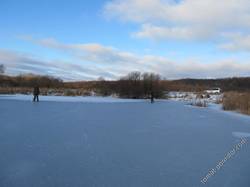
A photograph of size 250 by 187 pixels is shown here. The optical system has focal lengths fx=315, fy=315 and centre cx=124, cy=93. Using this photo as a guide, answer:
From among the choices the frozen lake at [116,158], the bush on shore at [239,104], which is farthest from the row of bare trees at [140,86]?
the frozen lake at [116,158]

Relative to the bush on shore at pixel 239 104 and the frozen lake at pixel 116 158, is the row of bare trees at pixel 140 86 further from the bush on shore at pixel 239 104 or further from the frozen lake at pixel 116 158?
the frozen lake at pixel 116 158

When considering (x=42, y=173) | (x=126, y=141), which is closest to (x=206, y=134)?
(x=126, y=141)

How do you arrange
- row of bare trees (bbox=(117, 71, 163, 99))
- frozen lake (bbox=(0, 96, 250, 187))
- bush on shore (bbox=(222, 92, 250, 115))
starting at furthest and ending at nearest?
1. row of bare trees (bbox=(117, 71, 163, 99))
2. bush on shore (bbox=(222, 92, 250, 115))
3. frozen lake (bbox=(0, 96, 250, 187))

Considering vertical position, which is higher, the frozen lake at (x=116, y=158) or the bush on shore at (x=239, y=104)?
the bush on shore at (x=239, y=104)

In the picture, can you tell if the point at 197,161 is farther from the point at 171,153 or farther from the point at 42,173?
the point at 42,173

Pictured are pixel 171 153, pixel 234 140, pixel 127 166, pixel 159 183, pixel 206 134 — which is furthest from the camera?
pixel 206 134

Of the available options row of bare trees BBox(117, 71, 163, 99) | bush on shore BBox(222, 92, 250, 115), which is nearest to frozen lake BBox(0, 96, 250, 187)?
bush on shore BBox(222, 92, 250, 115)

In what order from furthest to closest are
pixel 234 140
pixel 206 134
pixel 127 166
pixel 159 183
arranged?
pixel 206 134 → pixel 234 140 → pixel 127 166 → pixel 159 183

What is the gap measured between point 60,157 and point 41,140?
1443 mm

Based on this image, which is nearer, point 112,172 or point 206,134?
point 112,172

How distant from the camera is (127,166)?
4199mm

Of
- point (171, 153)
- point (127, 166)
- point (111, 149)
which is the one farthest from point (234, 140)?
point (127, 166)

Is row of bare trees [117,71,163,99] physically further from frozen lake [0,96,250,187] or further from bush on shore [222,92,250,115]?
frozen lake [0,96,250,187]

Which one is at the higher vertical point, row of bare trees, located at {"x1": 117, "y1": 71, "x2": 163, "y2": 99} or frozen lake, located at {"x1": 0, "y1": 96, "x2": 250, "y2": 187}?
row of bare trees, located at {"x1": 117, "y1": 71, "x2": 163, "y2": 99}
